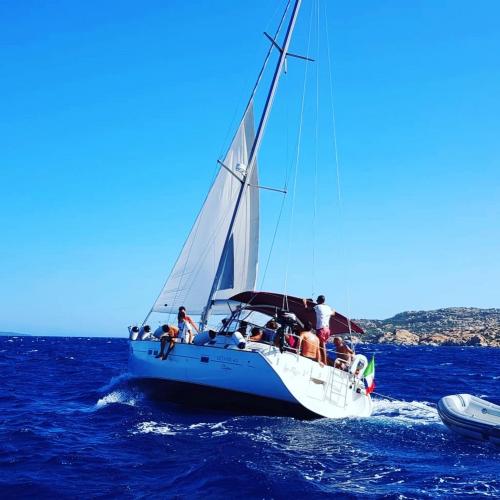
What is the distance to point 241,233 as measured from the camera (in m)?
18.3

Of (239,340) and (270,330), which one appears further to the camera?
(270,330)

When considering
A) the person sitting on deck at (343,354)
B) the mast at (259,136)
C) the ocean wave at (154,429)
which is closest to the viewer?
the ocean wave at (154,429)

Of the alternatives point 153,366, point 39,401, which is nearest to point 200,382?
point 153,366

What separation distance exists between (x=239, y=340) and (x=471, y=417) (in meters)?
5.14

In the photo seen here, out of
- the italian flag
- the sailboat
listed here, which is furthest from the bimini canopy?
the italian flag

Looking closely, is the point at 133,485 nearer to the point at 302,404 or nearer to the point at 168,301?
the point at 302,404

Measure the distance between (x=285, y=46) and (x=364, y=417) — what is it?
36.3 feet

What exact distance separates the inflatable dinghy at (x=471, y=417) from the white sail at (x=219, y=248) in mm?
7333

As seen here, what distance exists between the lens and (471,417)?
12.1m

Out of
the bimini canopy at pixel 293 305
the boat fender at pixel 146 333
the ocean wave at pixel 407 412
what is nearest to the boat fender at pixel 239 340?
the bimini canopy at pixel 293 305

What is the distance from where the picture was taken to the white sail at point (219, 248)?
58.5ft

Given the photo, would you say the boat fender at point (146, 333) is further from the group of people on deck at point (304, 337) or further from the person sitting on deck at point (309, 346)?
the person sitting on deck at point (309, 346)

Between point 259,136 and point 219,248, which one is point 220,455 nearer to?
point 219,248

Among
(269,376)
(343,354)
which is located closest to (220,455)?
(269,376)
